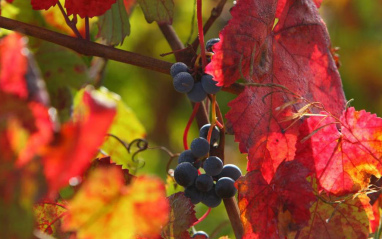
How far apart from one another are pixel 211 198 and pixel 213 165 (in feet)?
0.13

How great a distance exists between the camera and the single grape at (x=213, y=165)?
1.80 ft

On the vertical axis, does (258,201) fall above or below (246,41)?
below

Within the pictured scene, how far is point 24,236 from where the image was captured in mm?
253

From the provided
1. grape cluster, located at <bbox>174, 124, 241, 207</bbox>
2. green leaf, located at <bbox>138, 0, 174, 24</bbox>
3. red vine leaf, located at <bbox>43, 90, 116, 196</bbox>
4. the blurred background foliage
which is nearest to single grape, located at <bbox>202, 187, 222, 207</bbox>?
grape cluster, located at <bbox>174, 124, 241, 207</bbox>

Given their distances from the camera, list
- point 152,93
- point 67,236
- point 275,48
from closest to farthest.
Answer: point 67,236
point 275,48
point 152,93

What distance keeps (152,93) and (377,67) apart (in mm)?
1412

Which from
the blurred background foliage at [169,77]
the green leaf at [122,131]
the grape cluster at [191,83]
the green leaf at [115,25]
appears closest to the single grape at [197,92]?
the grape cluster at [191,83]

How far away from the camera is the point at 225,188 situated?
556 mm

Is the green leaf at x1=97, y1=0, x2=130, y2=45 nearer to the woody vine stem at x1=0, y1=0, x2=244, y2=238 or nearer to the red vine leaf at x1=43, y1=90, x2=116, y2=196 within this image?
the woody vine stem at x1=0, y1=0, x2=244, y2=238

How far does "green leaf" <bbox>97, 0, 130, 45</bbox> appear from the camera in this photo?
0.72m

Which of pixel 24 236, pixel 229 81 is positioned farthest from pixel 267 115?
pixel 24 236

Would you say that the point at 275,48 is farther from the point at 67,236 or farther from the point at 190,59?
the point at 67,236

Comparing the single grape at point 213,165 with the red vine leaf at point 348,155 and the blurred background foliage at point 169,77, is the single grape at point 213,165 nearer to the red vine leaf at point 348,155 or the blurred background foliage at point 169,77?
the red vine leaf at point 348,155

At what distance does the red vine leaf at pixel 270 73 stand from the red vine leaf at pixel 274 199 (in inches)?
0.4
